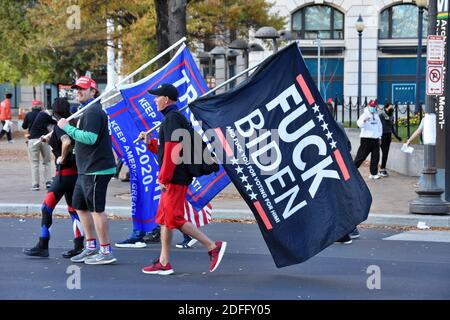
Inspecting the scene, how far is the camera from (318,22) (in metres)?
47.3

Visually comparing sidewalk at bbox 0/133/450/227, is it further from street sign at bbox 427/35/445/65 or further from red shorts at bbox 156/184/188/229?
red shorts at bbox 156/184/188/229

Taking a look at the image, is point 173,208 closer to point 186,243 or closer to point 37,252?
point 37,252

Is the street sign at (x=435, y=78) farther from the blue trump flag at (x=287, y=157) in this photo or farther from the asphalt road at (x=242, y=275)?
the blue trump flag at (x=287, y=157)

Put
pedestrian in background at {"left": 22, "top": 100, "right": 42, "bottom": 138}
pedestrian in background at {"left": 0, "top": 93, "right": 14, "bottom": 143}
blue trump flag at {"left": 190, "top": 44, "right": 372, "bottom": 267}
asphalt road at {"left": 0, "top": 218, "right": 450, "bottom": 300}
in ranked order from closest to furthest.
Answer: asphalt road at {"left": 0, "top": 218, "right": 450, "bottom": 300}, blue trump flag at {"left": 190, "top": 44, "right": 372, "bottom": 267}, pedestrian in background at {"left": 22, "top": 100, "right": 42, "bottom": 138}, pedestrian in background at {"left": 0, "top": 93, "right": 14, "bottom": 143}

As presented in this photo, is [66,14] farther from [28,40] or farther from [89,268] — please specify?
[89,268]

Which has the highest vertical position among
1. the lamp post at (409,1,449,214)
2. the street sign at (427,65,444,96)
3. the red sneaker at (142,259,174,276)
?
the street sign at (427,65,444,96)

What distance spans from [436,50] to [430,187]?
82.3 inches

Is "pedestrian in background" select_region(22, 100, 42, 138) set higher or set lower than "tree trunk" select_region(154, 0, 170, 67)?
lower

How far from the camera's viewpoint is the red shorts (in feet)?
29.6

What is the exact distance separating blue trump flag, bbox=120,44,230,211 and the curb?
330 cm

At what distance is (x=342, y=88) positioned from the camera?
47.1 meters

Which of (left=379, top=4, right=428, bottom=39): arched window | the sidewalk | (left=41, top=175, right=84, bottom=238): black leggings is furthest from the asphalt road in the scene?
(left=379, top=4, right=428, bottom=39): arched window

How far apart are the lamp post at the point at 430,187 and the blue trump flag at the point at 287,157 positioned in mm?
5540
